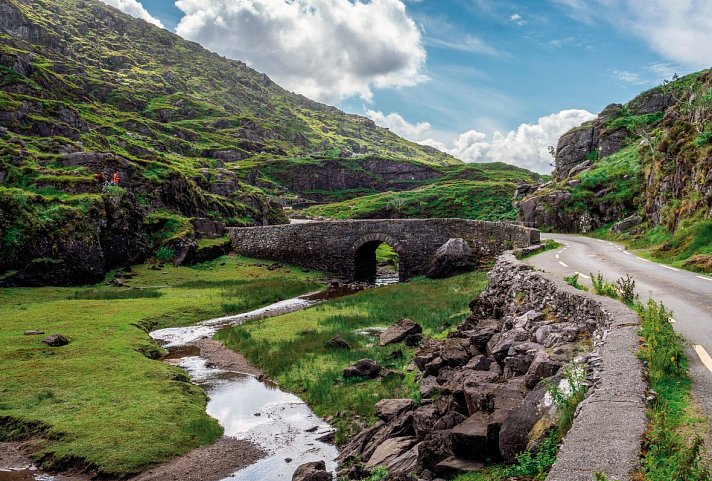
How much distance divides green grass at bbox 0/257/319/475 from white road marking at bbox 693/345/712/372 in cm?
1487

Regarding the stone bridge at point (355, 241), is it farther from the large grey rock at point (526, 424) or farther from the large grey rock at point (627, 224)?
the large grey rock at point (526, 424)

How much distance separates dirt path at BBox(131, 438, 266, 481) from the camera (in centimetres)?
1430

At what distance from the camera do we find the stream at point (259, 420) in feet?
48.4

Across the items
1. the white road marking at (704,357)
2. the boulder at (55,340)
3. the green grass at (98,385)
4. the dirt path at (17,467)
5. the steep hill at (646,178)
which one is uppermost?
the steep hill at (646,178)

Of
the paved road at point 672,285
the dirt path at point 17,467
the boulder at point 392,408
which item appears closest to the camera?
the paved road at point 672,285

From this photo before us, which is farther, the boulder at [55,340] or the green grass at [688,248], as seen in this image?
the boulder at [55,340]

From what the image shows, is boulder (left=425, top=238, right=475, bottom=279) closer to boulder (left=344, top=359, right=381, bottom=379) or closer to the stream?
the stream

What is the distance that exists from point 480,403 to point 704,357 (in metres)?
4.71

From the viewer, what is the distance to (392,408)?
15711mm

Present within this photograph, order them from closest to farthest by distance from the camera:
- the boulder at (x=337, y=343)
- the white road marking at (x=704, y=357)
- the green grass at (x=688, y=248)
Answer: the white road marking at (x=704, y=357)
the green grass at (x=688, y=248)
the boulder at (x=337, y=343)

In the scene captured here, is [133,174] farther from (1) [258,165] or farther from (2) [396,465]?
(1) [258,165]

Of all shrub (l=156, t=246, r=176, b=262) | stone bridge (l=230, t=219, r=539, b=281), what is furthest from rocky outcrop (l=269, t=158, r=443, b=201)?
shrub (l=156, t=246, r=176, b=262)

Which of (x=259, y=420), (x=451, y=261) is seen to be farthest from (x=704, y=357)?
(x=451, y=261)

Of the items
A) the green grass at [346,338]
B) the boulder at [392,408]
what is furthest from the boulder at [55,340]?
the boulder at [392,408]
